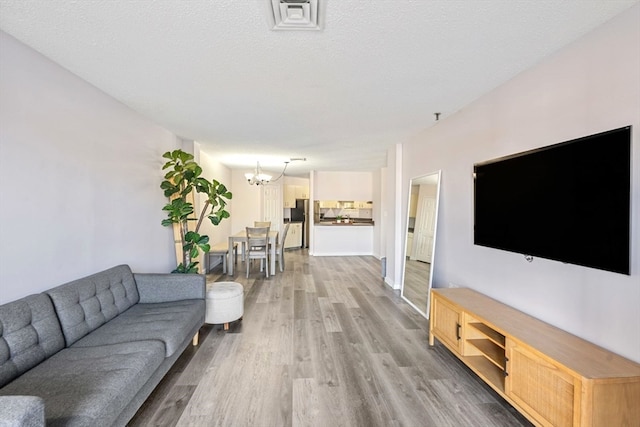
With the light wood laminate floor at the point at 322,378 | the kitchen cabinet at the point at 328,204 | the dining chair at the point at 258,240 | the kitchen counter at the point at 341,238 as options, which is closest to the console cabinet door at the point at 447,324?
the light wood laminate floor at the point at 322,378

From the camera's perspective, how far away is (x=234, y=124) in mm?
3551

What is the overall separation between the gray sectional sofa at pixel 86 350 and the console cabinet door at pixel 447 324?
7.10 ft

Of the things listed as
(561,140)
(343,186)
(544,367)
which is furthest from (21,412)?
(343,186)

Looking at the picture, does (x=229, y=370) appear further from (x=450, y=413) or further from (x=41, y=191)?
(x=41, y=191)

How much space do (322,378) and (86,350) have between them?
1.61 m

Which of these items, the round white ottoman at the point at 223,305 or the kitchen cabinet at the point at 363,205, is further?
the kitchen cabinet at the point at 363,205

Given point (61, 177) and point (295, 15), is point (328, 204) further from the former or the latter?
point (295, 15)

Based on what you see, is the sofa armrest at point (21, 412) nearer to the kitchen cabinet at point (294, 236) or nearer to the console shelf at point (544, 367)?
the console shelf at point (544, 367)

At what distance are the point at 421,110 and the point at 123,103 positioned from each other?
3.09 meters

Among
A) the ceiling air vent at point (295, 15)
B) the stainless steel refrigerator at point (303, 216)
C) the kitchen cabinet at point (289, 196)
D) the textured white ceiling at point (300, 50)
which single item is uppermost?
the textured white ceiling at point (300, 50)

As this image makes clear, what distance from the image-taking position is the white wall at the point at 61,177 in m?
1.80

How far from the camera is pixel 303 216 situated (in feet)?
33.4

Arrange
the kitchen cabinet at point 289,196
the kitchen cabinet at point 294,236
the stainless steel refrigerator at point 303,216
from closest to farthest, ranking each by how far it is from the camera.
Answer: the kitchen cabinet at point 294,236, the kitchen cabinet at point 289,196, the stainless steel refrigerator at point 303,216

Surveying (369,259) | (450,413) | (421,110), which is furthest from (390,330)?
(369,259)
